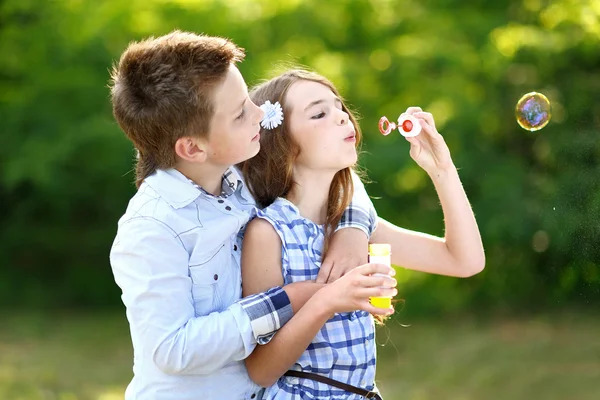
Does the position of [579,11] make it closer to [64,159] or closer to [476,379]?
[476,379]

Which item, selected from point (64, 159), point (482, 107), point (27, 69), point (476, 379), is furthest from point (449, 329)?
point (27, 69)

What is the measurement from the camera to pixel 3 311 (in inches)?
303

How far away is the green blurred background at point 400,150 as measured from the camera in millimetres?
6391

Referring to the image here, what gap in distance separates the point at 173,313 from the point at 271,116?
579 millimetres

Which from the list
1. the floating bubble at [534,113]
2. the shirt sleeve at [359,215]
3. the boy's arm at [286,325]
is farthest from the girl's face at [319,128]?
the floating bubble at [534,113]

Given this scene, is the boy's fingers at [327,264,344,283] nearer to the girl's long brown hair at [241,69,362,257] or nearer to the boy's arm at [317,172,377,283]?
the boy's arm at [317,172,377,283]

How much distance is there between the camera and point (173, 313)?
2.01m

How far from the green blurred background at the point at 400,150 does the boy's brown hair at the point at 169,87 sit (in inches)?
152

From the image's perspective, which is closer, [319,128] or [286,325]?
[286,325]

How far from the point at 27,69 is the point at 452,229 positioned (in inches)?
239

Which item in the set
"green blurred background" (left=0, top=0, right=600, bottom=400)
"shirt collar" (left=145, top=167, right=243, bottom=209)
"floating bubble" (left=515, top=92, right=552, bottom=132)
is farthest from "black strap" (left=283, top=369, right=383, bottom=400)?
"green blurred background" (left=0, top=0, right=600, bottom=400)

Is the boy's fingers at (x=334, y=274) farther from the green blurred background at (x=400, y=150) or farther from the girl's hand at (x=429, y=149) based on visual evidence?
the green blurred background at (x=400, y=150)

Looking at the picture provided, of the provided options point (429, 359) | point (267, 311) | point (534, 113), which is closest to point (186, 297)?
point (267, 311)

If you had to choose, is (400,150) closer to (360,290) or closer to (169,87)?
(169,87)
